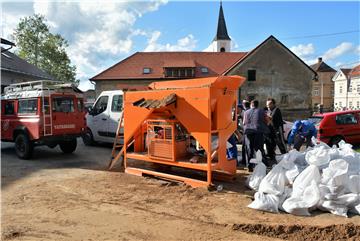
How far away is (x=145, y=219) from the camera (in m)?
4.94

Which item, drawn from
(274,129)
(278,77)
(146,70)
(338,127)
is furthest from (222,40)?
(274,129)

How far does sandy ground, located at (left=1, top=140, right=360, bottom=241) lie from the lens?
440 cm

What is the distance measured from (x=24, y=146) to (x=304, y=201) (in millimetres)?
8236

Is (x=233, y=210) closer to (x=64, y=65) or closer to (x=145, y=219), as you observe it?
(x=145, y=219)

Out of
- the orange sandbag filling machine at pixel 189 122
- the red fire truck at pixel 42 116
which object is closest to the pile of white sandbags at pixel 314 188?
the orange sandbag filling machine at pixel 189 122

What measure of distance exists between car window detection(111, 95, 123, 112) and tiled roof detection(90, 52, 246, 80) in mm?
26462

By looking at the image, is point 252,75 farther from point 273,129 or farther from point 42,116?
point 42,116

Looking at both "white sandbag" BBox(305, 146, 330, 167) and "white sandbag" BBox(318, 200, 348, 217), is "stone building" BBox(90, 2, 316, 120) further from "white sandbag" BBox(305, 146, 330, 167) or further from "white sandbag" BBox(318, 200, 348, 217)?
"white sandbag" BBox(318, 200, 348, 217)

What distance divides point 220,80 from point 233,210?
104 inches

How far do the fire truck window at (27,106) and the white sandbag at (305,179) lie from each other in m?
7.58

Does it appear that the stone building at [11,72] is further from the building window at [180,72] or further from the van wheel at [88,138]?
the building window at [180,72]

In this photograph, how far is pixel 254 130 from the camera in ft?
25.8

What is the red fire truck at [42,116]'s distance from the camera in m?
9.55

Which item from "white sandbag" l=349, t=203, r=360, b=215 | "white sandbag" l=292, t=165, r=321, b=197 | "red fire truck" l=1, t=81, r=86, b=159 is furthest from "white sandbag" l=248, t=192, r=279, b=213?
"red fire truck" l=1, t=81, r=86, b=159
